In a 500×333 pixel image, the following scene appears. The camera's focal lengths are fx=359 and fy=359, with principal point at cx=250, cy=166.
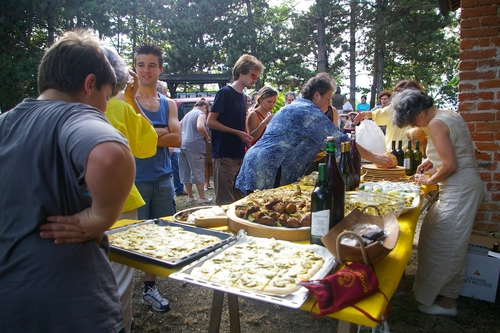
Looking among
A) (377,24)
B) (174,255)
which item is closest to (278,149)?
(174,255)

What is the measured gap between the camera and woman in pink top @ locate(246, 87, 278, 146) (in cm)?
460

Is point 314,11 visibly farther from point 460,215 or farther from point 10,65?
point 460,215

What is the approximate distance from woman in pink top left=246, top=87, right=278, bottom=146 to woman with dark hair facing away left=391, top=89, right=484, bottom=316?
1.91m

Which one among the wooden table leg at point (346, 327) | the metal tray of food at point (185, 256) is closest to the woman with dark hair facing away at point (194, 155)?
the metal tray of food at point (185, 256)

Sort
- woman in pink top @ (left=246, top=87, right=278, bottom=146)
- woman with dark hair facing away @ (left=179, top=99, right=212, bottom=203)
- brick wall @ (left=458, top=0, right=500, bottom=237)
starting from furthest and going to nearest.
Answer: woman with dark hair facing away @ (left=179, top=99, right=212, bottom=203), woman in pink top @ (left=246, top=87, right=278, bottom=146), brick wall @ (left=458, top=0, right=500, bottom=237)

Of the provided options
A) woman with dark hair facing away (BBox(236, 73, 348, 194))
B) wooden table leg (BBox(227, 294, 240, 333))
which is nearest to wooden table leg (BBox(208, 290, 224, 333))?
wooden table leg (BBox(227, 294, 240, 333))

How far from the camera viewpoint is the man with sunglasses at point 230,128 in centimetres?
383

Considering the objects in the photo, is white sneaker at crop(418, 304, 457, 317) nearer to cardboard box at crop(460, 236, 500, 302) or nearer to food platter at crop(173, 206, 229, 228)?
cardboard box at crop(460, 236, 500, 302)

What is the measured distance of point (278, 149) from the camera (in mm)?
3080

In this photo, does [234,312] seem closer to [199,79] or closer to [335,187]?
[335,187]

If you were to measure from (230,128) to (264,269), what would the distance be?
2663mm

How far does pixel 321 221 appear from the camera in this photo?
5.02 ft

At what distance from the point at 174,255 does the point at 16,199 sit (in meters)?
0.62

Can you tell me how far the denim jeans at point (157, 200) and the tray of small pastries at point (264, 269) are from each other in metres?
1.35
